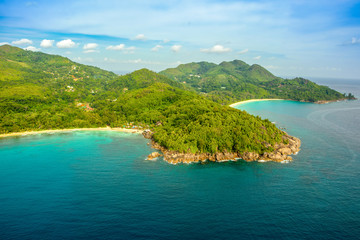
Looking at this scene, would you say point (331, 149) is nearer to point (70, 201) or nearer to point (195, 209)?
point (195, 209)

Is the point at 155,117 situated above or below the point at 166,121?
above

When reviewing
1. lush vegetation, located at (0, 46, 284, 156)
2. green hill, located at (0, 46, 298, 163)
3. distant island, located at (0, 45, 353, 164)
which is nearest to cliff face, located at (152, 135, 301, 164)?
distant island, located at (0, 45, 353, 164)

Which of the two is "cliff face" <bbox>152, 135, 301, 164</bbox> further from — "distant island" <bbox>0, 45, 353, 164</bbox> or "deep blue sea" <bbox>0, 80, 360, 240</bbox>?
"deep blue sea" <bbox>0, 80, 360, 240</bbox>

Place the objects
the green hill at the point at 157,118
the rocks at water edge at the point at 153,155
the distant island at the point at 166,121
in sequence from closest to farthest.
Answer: the rocks at water edge at the point at 153,155, the distant island at the point at 166,121, the green hill at the point at 157,118

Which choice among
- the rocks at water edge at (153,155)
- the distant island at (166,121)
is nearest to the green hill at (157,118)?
the distant island at (166,121)

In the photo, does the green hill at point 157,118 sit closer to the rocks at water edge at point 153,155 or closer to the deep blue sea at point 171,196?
the rocks at water edge at point 153,155

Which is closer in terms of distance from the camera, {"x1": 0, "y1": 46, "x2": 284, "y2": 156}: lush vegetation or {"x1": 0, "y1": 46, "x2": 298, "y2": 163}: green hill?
{"x1": 0, "y1": 46, "x2": 298, "y2": 163}: green hill

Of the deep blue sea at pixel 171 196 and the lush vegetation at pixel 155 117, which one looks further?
the lush vegetation at pixel 155 117

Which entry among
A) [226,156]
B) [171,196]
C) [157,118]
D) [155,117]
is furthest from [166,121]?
[171,196]

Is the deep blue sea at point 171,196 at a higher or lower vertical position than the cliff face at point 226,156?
lower

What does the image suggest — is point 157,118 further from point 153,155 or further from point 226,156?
point 226,156
